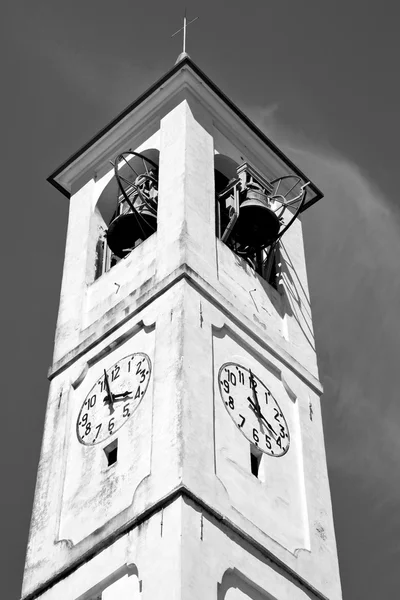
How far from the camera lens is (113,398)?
88.5ft

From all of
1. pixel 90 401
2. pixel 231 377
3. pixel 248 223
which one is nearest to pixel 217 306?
pixel 231 377

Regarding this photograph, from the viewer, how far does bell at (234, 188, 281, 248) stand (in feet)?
100

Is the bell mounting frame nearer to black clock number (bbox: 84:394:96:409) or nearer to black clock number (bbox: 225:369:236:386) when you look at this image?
black clock number (bbox: 84:394:96:409)

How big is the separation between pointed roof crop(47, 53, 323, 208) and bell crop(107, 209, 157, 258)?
10.2 ft

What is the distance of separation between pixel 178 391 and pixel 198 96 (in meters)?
8.85

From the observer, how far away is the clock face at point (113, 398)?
2648 centimetres

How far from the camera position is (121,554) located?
2398 centimetres

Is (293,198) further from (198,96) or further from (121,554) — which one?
(121,554)

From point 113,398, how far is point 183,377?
1867mm

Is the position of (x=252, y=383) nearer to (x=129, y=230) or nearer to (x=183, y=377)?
(x=183, y=377)

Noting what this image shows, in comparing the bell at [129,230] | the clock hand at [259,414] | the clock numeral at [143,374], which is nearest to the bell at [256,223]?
the bell at [129,230]

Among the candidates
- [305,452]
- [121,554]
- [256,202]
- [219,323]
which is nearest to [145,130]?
[256,202]

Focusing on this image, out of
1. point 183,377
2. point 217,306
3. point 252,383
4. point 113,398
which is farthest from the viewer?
point 217,306

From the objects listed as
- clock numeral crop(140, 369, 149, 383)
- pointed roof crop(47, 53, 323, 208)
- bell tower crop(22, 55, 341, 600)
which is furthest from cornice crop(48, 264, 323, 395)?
pointed roof crop(47, 53, 323, 208)
